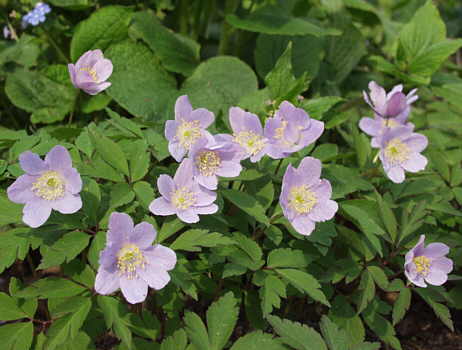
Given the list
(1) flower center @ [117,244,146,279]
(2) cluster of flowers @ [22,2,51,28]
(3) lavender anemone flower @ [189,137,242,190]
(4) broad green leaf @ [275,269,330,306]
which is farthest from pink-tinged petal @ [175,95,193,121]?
(2) cluster of flowers @ [22,2,51,28]

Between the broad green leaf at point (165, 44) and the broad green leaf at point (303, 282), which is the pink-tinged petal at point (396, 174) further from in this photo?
the broad green leaf at point (165, 44)

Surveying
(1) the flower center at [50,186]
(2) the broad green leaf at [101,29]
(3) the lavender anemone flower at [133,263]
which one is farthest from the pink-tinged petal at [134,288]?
(2) the broad green leaf at [101,29]

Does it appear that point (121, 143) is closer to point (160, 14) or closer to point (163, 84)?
point (163, 84)

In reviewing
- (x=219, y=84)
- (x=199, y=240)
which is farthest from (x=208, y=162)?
(x=219, y=84)

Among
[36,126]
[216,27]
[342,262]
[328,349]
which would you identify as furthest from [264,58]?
[328,349]

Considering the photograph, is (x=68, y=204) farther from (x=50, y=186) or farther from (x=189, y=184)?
(x=189, y=184)

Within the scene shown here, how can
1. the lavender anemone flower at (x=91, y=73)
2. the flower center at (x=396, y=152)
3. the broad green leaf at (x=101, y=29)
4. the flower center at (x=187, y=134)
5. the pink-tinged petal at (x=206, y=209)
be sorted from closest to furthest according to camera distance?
Result: the pink-tinged petal at (x=206, y=209) < the flower center at (x=187, y=134) < the lavender anemone flower at (x=91, y=73) < the flower center at (x=396, y=152) < the broad green leaf at (x=101, y=29)
